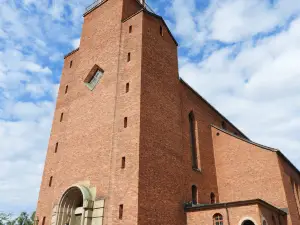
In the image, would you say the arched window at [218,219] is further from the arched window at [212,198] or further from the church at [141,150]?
the arched window at [212,198]

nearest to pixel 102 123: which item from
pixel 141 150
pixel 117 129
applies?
pixel 117 129

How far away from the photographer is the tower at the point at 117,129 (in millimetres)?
12859

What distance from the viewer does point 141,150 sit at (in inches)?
518

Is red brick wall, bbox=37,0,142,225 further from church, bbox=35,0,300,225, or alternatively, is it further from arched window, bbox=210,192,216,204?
arched window, bbox=210,192,216,204

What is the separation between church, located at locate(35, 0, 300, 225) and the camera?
1302 centimetres

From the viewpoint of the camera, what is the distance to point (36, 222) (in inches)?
616

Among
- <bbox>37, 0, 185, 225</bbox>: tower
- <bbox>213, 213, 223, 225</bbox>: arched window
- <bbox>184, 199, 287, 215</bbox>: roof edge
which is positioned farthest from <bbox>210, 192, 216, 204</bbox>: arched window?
<bbox>213, 213, 223, 225</bbox>: arched window

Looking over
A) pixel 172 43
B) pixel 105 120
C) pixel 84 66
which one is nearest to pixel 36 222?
pixel 105 120

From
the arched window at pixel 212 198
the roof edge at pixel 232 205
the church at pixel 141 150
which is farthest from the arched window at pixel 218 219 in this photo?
the arched window at pixel 212 198

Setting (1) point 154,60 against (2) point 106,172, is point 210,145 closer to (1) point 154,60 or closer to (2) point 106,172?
(1) point 154,60

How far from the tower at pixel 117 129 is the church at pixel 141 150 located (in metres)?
0.06

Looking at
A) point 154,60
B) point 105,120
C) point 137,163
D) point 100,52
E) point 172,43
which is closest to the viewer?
point 137,163

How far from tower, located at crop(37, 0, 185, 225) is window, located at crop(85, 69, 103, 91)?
66mm

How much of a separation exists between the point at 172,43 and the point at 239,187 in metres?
10.1
